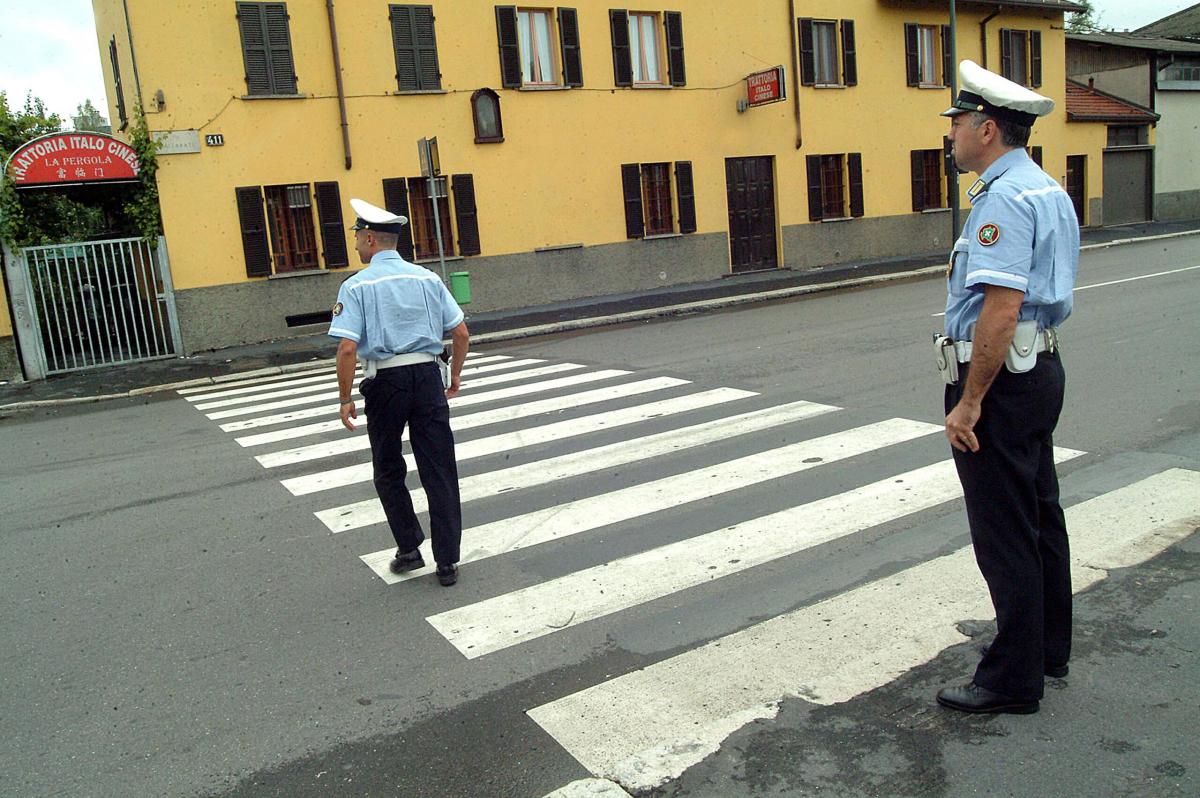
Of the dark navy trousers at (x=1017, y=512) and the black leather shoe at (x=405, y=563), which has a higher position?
the dark navy trousers at (x=1017, y=512)

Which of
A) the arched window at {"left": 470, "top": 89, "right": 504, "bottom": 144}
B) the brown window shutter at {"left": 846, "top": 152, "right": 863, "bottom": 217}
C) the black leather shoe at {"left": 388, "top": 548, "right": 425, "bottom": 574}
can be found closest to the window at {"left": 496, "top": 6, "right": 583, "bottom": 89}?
the arched window at {"left": 470, "top": 89, "right": 504, "bottom": 144}

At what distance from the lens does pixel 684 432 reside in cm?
795

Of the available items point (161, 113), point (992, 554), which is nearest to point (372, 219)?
point (992, 554)

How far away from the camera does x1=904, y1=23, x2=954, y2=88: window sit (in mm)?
26453

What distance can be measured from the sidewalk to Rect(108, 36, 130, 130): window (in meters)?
5.34

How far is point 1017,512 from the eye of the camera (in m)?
3.22

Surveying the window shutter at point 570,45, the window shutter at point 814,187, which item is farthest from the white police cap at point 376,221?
the window shutter at point 814,187

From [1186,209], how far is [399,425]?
37388 mm

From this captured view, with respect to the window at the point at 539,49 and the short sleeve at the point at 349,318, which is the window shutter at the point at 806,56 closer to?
the window at the point at 539,49

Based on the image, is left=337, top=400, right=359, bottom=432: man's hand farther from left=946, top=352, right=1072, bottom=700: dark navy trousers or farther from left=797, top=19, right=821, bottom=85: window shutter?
left=797, top=19, right=821, bottom=85: window shutter

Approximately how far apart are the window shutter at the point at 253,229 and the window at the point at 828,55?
14.0 m

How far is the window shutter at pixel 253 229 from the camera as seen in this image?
18031 millimetres

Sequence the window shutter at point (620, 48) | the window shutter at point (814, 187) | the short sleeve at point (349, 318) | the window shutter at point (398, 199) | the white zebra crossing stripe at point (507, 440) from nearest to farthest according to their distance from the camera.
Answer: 1. the short sleeve at point (349, 318)
2. the white zebra crossing stripe at point (507, 440)
3. the window shutter at point (398, 199)
4. the window shutter at point (620, 48)
5. the window shutter at point (814, 187)

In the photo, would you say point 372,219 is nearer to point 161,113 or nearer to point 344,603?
point 344,603
